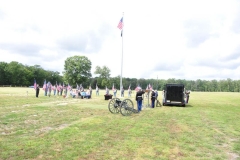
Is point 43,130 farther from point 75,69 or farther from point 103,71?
point 103,71

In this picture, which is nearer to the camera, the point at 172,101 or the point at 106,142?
the point at 106,142

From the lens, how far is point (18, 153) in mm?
6211

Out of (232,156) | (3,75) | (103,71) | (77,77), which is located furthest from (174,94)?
(3,75)

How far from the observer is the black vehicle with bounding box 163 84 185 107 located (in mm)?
23953

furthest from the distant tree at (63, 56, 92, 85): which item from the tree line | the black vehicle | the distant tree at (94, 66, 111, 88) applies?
the black vehicle

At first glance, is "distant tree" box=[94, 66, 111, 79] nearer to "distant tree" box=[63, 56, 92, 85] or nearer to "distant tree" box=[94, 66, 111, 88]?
"distant tree" box=[94, 66, 111, 88]

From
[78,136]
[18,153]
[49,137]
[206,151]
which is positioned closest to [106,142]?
[78,136]

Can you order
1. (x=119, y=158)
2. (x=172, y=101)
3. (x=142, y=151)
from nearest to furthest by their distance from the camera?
1. (x=119, y=158)
2. (x=142, y=151)
3. (x=172, y=101)

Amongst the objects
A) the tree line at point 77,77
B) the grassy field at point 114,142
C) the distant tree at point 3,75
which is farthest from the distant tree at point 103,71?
the grassy field at point 114,142

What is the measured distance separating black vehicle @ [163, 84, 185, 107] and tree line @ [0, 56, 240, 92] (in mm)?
1484

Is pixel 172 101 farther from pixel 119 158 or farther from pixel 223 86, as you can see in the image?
pixel 223 86

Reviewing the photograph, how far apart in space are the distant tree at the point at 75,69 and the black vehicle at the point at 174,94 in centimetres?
5004

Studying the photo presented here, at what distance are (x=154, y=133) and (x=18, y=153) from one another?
522 cm

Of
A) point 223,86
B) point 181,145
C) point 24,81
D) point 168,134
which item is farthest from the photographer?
point 223,86
